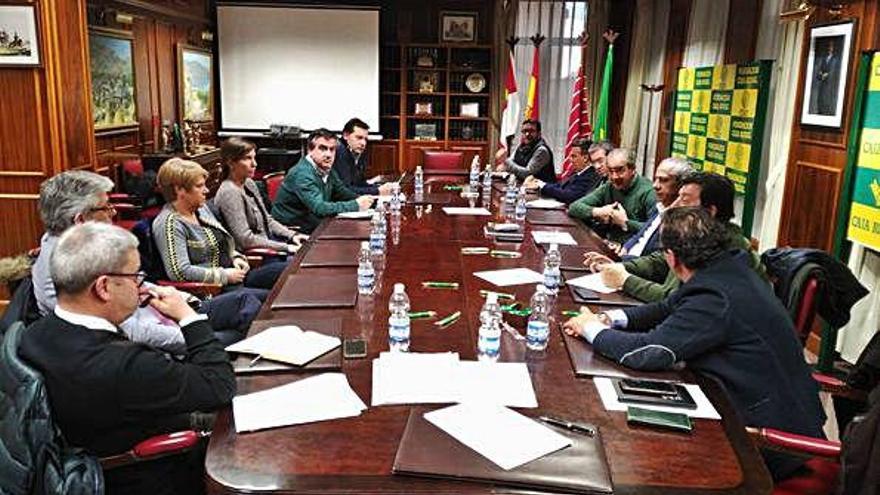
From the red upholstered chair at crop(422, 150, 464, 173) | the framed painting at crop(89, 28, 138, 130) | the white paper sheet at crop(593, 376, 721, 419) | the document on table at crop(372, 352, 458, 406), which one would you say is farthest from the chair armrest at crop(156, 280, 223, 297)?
the red upholstered chair at crop(422, 150, 464, 173)

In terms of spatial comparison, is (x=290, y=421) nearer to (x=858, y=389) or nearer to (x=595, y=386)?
(x=595, y=386)

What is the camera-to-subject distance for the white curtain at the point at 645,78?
24.3ft

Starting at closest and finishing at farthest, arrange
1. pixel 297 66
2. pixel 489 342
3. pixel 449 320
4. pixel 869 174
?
pixel 489 342 < pixel 449 320 < pixel 869 174 < pixel 297 66

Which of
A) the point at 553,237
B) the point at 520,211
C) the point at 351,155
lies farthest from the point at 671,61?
the point at 553,237

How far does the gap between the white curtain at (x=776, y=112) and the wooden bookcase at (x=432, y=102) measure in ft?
13.0

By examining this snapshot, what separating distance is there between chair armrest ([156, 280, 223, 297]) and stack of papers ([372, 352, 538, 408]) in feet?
4.60

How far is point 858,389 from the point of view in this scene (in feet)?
7.07

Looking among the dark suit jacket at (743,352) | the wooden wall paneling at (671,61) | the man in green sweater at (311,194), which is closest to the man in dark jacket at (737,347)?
the dark suit jacket at (743,352)

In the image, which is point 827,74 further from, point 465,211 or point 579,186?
point 465,211

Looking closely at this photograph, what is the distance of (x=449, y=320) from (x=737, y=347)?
86cm

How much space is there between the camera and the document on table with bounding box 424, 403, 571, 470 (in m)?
1.40

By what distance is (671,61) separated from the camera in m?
7.08

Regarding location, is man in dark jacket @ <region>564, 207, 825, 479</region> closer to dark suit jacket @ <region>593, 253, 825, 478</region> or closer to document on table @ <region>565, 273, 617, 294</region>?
dark suit jacket @ <region>593, 253, 825, 478</region>

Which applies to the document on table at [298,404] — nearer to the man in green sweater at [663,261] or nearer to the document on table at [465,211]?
the man in green sweater at [663,261]
